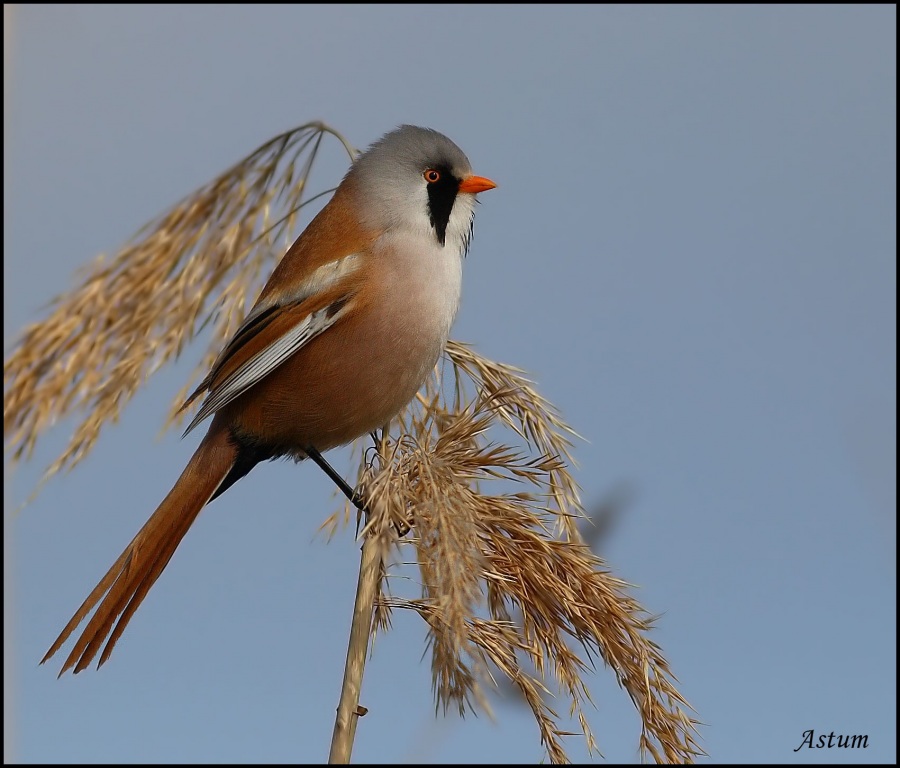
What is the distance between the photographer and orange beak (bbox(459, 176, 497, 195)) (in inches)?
101

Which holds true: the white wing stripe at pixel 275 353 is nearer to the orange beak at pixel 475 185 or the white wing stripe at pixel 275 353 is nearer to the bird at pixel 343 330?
the bird at pixel 343 330

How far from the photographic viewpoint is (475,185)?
2.57 metres

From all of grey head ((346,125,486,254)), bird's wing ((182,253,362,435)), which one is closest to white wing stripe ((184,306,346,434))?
bird's wing ((182,253,362,435))

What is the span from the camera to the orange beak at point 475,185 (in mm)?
2572

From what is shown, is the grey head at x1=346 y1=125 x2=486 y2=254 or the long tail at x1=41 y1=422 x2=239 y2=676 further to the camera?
the grey head at x1=346 y1=125 x2=486 y2=254

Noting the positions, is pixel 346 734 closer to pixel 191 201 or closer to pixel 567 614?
pixel 567 614

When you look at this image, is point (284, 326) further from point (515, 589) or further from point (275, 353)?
point (515, 589)

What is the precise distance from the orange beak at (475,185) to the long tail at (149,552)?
36.7 inches

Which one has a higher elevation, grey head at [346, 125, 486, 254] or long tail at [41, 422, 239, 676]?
grey head at [346, 125, 486, 254]

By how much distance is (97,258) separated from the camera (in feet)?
7.77

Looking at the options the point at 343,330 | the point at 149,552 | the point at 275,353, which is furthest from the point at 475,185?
the point at 149,552

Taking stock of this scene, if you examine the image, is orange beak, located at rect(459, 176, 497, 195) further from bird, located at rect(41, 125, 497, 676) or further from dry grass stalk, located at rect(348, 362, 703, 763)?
dry grass stalk, located at rect(348, 362, 703, 763)

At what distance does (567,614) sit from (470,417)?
0.42 metres

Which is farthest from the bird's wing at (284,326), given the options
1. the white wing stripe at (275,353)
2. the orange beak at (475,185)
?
the orange beak at (475,185)
